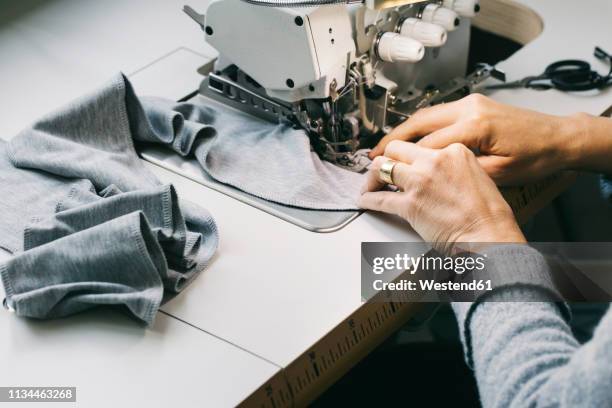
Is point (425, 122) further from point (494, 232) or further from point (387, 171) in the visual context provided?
point (494, 232)

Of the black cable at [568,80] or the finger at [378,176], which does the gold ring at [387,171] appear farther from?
the black cable at [568,80]

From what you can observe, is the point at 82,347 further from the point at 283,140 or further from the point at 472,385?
the point at 472,385

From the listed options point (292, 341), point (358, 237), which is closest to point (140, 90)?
point (358, 237)

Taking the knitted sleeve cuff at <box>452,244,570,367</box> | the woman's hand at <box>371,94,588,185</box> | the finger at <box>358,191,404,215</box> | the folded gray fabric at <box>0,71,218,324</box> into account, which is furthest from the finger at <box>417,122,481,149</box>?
the folded gray fabric at <box>0,71,218,324</box>

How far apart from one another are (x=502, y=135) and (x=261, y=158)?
1.26ft

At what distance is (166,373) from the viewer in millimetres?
1103

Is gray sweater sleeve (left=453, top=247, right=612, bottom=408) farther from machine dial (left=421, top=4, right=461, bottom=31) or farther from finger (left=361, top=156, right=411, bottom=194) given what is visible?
machine dial (left=421, top=4, right=461, bottom=31)

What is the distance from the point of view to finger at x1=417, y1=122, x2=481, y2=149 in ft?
4.44

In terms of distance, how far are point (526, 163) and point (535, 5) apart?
582 mm

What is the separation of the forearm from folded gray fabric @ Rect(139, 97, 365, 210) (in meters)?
0.34

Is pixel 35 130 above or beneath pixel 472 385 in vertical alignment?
above

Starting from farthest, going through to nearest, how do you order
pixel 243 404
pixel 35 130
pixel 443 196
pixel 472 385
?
pixel 472 385 → pixel 35 130 → pixel 443 196 → pixel 243 404

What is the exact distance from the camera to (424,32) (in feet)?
4.72

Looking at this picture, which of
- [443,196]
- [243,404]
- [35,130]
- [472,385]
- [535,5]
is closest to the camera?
[243,404]
